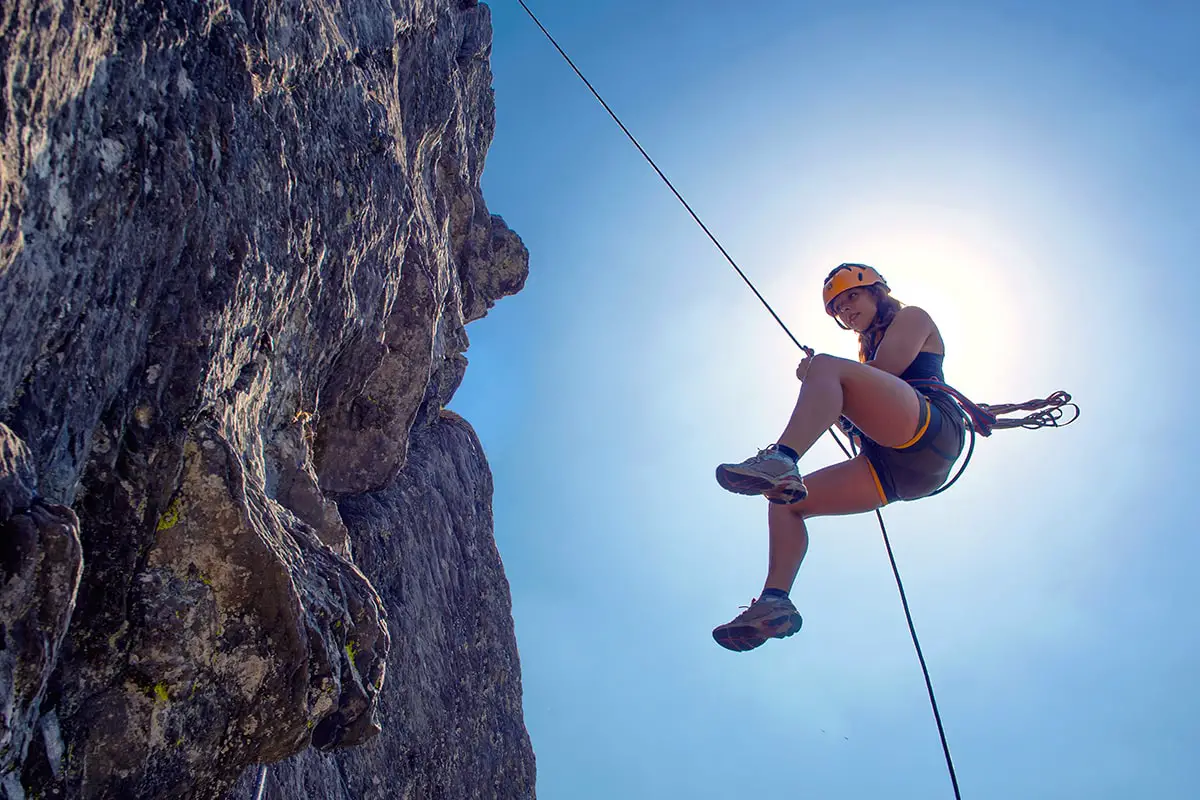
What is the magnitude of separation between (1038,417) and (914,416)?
1.56 metres

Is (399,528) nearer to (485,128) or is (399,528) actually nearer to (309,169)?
(309,169)

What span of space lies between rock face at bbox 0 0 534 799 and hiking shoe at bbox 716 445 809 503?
1914 mm

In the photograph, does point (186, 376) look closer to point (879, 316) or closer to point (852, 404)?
point (852, 404)

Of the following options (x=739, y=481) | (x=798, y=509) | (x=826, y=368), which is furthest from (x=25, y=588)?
(x=798, y=509)

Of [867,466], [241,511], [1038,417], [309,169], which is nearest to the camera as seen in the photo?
[241,511]

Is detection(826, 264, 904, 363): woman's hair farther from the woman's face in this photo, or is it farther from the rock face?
the rock face

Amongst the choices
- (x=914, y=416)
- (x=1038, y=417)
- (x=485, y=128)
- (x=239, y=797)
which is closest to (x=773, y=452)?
(x=914, y=416)

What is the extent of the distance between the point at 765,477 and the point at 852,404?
3.35 feet

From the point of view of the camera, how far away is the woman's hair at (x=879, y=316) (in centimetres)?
600

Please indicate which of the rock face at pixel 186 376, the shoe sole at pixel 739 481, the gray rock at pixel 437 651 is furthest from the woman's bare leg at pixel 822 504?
the gray rock at pixel 437 651

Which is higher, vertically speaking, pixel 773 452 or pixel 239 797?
pixel 773 452

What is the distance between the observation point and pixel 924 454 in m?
5.33

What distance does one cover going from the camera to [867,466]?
5672mm

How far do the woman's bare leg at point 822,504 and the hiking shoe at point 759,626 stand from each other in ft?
1.31
